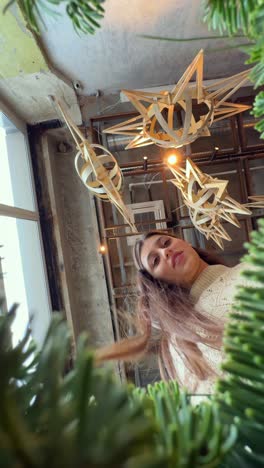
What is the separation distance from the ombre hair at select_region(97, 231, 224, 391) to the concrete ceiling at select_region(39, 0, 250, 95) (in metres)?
1.40

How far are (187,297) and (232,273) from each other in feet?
0.64

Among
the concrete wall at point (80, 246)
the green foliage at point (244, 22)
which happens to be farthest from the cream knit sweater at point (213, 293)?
the concrete wall at point (80, 246)

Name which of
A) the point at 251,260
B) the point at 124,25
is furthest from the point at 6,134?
the point at 251,260

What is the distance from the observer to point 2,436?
10cm

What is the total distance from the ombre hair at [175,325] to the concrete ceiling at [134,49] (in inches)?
55.0

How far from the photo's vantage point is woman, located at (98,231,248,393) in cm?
120

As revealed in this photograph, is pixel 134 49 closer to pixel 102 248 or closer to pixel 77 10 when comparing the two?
pixel 102 248

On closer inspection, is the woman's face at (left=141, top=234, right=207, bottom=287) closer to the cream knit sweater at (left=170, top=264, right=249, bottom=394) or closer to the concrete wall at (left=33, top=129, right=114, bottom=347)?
the cream knit sweater at (left=170, top=264, right=249, bottom=394)

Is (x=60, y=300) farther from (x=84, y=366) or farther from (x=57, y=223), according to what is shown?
(x=84, y=366)

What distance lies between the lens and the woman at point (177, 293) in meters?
1.20

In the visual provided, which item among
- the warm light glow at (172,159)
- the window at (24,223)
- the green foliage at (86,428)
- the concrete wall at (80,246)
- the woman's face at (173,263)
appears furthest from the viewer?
the concrete wall at (80,246)

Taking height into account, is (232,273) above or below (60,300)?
above

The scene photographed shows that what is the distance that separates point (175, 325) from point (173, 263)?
18.4 inches

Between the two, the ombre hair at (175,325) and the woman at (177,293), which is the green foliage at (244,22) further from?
the woman at (177,293)
